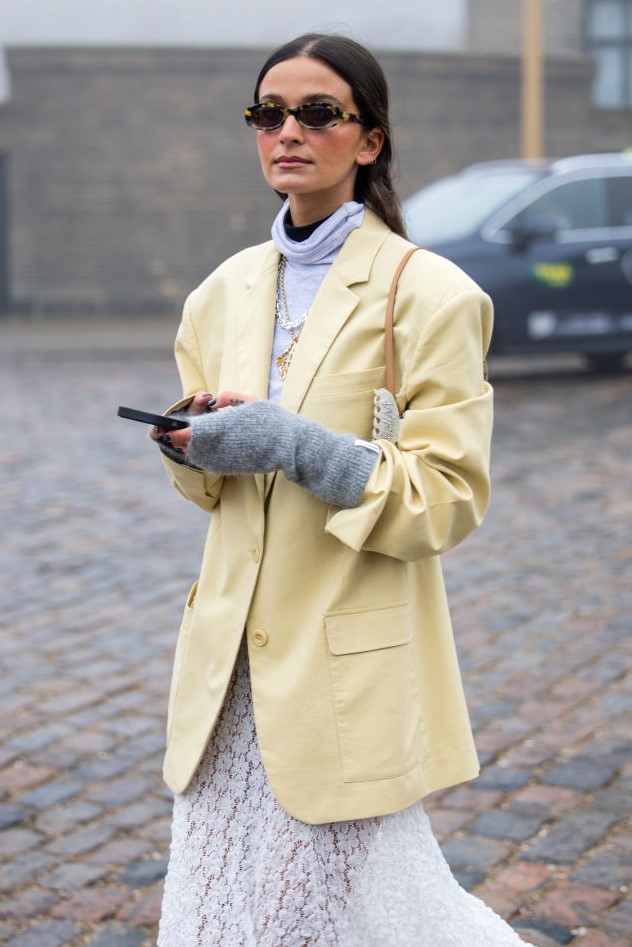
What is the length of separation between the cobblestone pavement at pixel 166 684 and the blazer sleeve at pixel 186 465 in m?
1.31

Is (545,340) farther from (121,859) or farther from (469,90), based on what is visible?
(469,90)

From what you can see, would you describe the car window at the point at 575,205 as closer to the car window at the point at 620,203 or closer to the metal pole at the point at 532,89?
the car window at the point at 620,203

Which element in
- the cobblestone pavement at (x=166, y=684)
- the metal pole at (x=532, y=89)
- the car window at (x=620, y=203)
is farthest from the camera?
the metal pole at (x=532, y=89)

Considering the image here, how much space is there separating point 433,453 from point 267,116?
0.63 metres

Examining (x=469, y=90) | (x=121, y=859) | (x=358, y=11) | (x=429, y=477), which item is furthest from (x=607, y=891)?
(x=358, y=11)

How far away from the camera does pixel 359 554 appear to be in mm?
2283

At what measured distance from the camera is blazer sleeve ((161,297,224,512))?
241cm

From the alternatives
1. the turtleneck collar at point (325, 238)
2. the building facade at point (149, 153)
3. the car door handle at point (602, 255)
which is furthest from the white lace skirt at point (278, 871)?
the building facade at point (149, 153)

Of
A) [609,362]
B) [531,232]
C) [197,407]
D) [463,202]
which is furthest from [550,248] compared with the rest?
[197,407]

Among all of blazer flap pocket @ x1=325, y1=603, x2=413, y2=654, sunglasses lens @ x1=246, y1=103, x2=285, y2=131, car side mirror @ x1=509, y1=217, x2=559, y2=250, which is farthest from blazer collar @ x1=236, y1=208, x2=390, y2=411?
car side mirror @ x1=509, y1=217, x2=559, y2=250

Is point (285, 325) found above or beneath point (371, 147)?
beneath

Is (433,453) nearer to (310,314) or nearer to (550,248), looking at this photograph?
(310,314)

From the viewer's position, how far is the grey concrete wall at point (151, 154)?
73.7 feet

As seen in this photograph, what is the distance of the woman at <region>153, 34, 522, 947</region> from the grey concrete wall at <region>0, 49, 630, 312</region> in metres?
20.2
